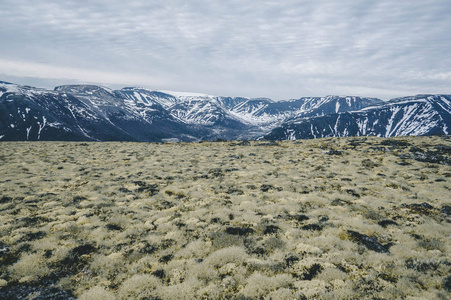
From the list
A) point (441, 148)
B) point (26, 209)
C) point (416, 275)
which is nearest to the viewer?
point (416, 275)

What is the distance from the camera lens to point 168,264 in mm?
8219

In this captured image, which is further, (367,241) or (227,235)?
(227,235)

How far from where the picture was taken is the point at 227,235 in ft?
33.0

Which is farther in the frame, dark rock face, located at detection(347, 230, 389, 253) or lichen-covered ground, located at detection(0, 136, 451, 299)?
dark rock face, located at detection(347, 230, 389, 253)

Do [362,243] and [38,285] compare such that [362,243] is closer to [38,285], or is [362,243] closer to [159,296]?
[159,296]

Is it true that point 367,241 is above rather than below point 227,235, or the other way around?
above

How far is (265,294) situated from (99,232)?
794cm

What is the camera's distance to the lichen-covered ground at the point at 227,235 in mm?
7031

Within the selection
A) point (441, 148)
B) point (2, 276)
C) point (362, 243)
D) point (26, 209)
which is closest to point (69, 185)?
point (26, 209)

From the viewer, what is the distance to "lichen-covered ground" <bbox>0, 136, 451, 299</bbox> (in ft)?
23.1

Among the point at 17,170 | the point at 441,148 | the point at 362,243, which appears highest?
the point at 441,148

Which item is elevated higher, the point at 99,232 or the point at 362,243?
the point at 362,243

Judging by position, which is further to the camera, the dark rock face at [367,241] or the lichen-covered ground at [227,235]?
the dark rock face at [367,241]

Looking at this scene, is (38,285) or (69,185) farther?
(69,185)
